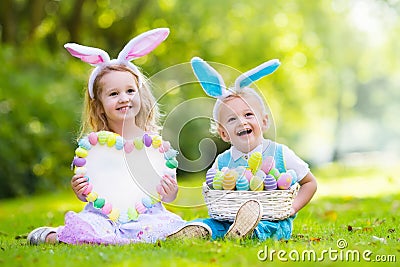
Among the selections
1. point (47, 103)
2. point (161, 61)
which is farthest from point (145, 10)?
point (47, 103)

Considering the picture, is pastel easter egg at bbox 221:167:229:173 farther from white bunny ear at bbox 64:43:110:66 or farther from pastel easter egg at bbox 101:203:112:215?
white bunny ear at bbox 64:43:110:66

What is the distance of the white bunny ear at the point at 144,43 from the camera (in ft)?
14.6

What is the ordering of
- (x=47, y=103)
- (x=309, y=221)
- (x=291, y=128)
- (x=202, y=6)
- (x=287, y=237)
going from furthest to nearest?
(x=291, y=128)
(x=202, y=6)
(x=47, y=103)
(x=309, y=221)
(x=287, y=237)

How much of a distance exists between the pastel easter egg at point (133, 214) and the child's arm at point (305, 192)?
3.37 feet

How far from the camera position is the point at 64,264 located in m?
3.22

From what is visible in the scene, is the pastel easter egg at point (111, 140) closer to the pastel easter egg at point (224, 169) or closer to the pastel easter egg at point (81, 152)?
the pastel easter egg at point (81, 152)

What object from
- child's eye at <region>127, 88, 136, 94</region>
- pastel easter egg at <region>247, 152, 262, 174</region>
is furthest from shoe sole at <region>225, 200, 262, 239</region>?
child's eye at <region>127, 88, 136, 94</region>

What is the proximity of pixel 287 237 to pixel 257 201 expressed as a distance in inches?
19.0

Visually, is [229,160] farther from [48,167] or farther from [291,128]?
[291,128]

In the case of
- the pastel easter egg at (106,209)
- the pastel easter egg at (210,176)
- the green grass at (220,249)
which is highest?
the pastel easter egg at (210,176)

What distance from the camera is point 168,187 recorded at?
166 inches

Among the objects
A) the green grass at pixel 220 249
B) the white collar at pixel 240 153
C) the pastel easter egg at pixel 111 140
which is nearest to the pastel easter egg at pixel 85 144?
the pastel easter egg at pixel 111 140

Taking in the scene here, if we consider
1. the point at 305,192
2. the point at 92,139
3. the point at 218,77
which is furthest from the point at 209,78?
the point at 305,192

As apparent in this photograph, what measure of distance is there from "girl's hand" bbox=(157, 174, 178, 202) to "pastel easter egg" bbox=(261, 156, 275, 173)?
0.59 m
